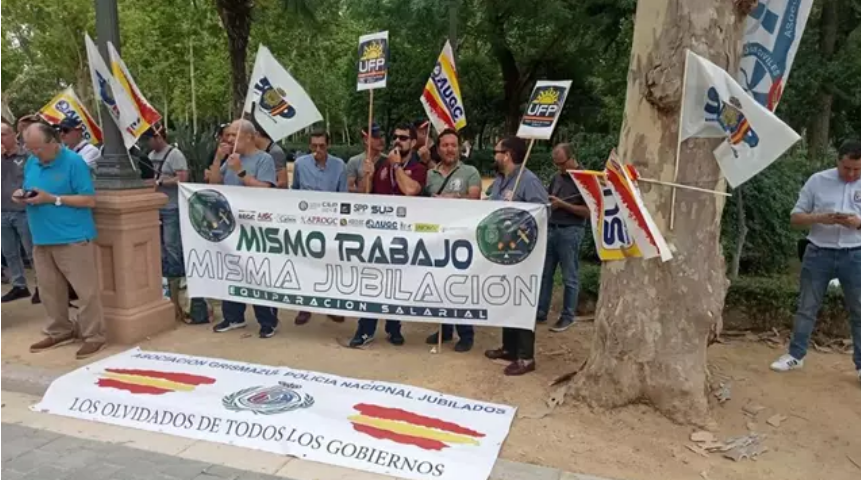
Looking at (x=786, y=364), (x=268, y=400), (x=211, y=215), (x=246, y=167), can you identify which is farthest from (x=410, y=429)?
(x=786, y=364)

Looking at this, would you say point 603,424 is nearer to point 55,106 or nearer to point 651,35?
point 651,35

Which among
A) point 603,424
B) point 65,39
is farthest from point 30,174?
point 65,39

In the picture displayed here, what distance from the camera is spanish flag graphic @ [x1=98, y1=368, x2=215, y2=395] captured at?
15.9 ft

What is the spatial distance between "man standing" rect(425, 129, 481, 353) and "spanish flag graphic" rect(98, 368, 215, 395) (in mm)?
2116

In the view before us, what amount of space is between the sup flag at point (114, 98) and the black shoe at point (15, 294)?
9.50 ft

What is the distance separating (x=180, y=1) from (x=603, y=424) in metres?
19.4

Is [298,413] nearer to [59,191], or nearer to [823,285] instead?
[59,191]

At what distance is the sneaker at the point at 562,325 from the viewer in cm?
650

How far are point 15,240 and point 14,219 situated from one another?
0.96 ft

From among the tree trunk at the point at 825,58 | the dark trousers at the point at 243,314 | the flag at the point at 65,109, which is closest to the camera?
the dark trousers at the point at 243,314

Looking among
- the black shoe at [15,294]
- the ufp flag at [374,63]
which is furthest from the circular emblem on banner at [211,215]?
the black shoe at [15,294]

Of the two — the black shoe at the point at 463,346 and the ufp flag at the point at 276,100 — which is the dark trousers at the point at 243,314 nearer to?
the ufp flag at the point at 276,100

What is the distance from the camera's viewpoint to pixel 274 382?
4.97 m

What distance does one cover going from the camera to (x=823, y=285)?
527 cm
